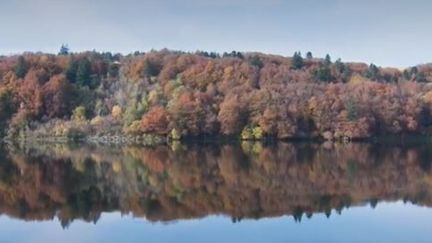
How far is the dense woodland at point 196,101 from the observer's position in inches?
2544

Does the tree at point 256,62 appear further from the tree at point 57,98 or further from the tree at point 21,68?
the tree at point 21,68

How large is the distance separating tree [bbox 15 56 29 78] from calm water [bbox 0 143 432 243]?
39.4 metres

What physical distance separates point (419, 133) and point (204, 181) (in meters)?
47.7

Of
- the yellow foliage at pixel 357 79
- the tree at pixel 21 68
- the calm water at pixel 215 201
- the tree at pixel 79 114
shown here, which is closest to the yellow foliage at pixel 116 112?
the tree at pixel 79 114

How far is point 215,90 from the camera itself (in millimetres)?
70750

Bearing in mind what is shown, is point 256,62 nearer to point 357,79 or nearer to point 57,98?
point 357,79

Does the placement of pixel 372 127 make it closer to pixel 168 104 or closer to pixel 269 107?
pixel 269 107

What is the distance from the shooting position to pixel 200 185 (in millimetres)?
26234

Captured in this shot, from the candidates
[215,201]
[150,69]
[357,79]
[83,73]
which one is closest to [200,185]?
[215,201]

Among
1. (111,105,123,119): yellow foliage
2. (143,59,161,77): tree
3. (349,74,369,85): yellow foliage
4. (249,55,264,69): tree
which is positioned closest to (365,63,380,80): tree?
(349,74,369,85): yellow foliage

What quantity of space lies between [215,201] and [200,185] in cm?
407

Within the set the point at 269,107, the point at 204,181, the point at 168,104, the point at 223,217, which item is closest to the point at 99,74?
the point at 168,104

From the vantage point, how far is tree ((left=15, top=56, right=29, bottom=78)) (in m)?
73.5

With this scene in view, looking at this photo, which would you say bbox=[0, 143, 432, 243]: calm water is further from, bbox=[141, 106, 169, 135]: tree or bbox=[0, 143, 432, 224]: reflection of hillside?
bbox=[141, 106, 169, 135]: tree
